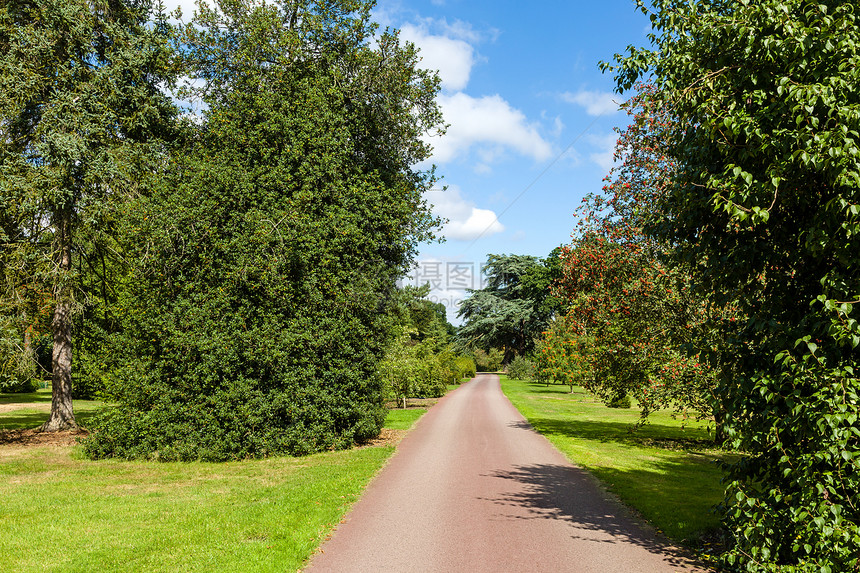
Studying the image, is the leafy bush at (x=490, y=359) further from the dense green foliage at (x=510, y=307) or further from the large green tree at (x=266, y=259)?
the large green tree at (x=266, y=259)

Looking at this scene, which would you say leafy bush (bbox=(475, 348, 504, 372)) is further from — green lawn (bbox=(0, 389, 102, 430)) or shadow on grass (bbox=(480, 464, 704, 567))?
shadow on grass (bbox=(480, 464, 704, 567))

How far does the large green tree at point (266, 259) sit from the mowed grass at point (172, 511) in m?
1.21

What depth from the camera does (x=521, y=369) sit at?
57031 mm

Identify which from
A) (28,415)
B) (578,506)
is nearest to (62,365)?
(28,415)

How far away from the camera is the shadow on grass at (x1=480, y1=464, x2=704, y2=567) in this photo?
6.77 metres

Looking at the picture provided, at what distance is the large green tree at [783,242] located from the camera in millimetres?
4500

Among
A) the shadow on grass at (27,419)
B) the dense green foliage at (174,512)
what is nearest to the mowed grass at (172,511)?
the dense green foliage at (174,512)

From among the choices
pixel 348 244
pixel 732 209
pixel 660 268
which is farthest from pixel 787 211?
pixel 348 244

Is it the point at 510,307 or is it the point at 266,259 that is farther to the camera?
the point at 510,307

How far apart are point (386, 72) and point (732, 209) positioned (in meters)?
12.7

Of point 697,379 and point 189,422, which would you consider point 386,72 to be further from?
point 697,379

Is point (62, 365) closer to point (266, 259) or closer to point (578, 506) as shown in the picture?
point (266, 259)

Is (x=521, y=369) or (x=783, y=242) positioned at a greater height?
(x=783, y=242)

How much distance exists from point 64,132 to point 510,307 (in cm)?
4885
